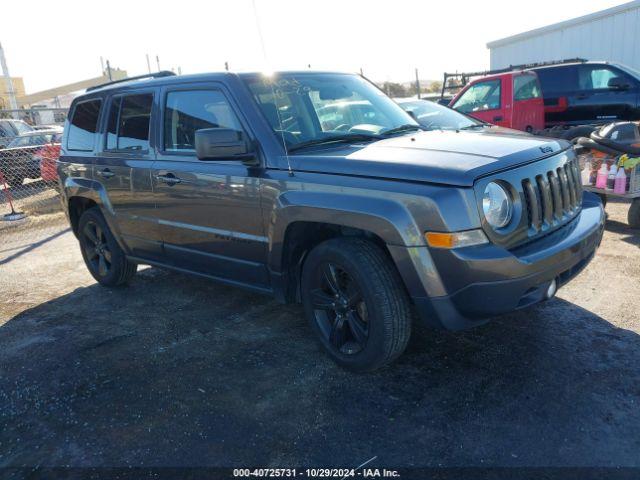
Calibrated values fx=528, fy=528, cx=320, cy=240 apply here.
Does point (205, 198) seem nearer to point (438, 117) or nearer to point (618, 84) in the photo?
point (438, 117)

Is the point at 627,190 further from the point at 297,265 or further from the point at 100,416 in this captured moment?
the point at 100,416

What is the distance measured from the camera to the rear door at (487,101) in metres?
9.61

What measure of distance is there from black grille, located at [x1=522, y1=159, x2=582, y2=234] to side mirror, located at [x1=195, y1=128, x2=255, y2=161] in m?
1.69

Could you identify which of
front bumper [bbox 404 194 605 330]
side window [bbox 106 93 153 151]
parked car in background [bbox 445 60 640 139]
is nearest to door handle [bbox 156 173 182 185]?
side window [bbox 106 93 153 151]

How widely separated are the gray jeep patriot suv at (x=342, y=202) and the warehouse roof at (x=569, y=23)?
41.5 ft

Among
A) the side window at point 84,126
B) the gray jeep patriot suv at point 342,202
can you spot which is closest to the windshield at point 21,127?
the side window at point 84,126

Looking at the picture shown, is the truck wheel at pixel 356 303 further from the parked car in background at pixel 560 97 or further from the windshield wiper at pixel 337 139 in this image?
the parked car in background at pixel 560 97

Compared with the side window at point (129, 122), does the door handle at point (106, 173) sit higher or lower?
lower

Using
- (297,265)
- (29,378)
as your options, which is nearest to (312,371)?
(297,265)

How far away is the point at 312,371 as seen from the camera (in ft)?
11.0

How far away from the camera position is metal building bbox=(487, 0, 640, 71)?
13.5m

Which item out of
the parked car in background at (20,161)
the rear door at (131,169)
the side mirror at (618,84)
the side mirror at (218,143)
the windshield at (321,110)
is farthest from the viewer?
the parked car in background at (20,161)

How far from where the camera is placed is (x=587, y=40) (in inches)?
581

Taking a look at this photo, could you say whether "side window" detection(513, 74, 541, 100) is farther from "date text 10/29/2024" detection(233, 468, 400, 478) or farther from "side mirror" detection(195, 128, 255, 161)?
"date text 10/29/2024" detection(233, 468, 400, 478)
